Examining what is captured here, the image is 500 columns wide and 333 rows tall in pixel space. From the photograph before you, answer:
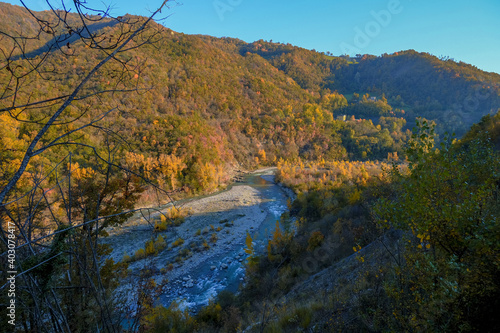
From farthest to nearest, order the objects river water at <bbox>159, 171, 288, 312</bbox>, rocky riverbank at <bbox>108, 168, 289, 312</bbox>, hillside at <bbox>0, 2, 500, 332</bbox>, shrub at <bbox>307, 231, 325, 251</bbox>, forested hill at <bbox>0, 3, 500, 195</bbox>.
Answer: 1. forested hill at <bbox>0, 3, 500, 195</bbox>
2. rocky riverbank at <bbox>108, 168, 289, 312</bbox>
3. shrub at <bbox>307, 231, 325, 251</bbox>
4. river water at <bbox>159, 171, 288, 312</bbox>
5. hillside at <bbox>0, 2, 500, 332</bbox>

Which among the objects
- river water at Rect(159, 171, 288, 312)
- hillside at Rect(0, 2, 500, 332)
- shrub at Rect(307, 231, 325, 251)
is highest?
hillside at Rect(0, 2, 500, 332)

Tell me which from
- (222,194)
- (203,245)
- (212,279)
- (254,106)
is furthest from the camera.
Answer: (254,106)

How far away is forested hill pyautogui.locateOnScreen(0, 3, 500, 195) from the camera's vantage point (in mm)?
28250

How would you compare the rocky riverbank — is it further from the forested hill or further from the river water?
the forested hill

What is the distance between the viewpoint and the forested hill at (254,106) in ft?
92.7

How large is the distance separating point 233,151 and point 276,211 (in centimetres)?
2856

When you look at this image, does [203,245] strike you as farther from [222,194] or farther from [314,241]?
[222,194]

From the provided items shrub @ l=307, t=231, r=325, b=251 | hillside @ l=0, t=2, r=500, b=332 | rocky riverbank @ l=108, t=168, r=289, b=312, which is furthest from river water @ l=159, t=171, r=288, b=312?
shrub @ l=307, t=231, r=325, b=251

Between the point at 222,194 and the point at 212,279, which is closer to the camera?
the point at 212,279

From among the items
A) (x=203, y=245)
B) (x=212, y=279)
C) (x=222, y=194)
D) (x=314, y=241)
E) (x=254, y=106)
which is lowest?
(x=212, y=279)

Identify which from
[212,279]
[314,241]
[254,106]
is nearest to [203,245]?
[212,279]

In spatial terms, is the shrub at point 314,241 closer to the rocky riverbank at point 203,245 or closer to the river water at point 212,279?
the river water at point 212,279

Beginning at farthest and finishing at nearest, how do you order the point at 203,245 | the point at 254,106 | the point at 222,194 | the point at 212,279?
1. the point at 254,106
2. the point at 222,194
3. the point at 203,245
4. the point at 212,279

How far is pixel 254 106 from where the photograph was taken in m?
65.7
